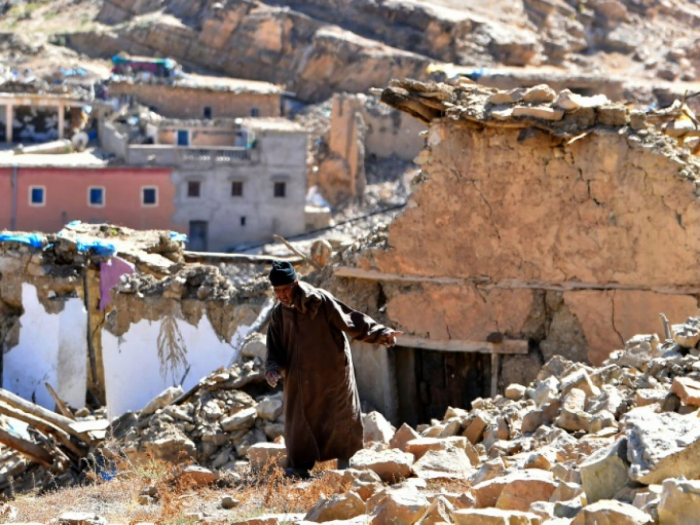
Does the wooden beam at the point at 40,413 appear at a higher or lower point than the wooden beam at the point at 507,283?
lower

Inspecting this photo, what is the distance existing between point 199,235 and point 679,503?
3645 centimetres

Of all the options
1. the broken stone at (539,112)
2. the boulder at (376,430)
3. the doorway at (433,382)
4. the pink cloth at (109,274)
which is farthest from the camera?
the pink cloth at (109,274)

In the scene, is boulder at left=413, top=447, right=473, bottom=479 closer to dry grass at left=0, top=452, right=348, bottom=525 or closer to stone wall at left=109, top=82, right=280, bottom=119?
dry grass at left=0, top=452, right=348, bottom=525

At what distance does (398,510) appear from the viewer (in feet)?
19.3

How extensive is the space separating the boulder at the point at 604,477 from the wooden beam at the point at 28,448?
21.6 ft

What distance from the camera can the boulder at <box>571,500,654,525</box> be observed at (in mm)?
4887

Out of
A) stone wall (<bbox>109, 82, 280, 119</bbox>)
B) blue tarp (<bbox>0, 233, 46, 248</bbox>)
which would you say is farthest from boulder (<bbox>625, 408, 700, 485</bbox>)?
stone wall (<bbox>109, 82, 280, 119</bbox>)

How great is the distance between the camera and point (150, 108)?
46875 mm

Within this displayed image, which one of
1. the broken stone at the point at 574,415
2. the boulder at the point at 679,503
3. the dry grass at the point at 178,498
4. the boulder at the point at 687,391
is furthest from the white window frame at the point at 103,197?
the boulder at the point at 679,503

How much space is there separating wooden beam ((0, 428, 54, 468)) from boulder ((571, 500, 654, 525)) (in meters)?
7.05

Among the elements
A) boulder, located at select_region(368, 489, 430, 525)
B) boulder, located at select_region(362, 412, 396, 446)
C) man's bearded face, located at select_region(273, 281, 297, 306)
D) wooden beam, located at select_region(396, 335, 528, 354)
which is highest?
man's bearded face, located at select_region(273, 281, 297, 306)

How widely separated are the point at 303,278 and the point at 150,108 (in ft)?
115

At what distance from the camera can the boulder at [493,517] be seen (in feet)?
17.3

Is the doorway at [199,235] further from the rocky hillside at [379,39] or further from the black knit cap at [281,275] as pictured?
the black knit cap at [281,275]
